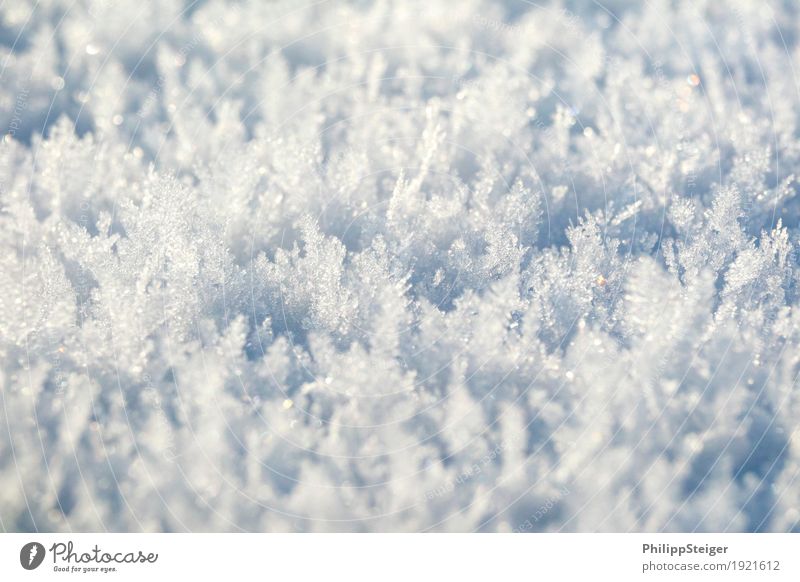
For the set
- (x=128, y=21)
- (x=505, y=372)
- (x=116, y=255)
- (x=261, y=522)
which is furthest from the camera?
(x=128, y=21)

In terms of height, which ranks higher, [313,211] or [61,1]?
[61,1]

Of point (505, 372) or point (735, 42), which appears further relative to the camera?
point (735, 42)

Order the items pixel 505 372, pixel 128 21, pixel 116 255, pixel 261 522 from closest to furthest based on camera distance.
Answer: pixel 261 522 < pixel 505 372 < pixel 116 255 < pixel 128 21

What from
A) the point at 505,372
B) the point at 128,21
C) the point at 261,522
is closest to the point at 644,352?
the point at 505,372

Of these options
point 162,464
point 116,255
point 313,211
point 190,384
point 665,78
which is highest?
point 665,78
